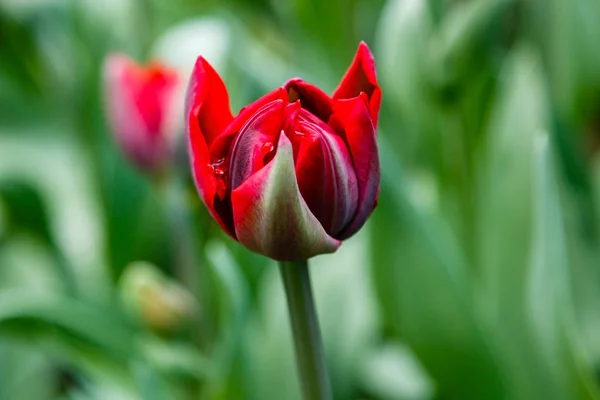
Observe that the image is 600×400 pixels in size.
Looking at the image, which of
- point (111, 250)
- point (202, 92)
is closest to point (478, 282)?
point (111, 250)

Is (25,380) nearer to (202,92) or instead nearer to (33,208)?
(33,208)

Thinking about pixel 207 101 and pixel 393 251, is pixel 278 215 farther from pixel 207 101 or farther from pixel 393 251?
pixel 393 251

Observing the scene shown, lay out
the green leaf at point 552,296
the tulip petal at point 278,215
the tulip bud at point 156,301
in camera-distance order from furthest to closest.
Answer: the tulip bud at point 156,301 < the green leaf at point 552,296 < the tulip petal at point 278,215

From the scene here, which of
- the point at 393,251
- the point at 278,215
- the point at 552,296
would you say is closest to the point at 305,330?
the point at 278,215

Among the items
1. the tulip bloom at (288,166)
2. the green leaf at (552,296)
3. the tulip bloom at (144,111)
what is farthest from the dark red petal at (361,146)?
the tulip bloom at (144,111)

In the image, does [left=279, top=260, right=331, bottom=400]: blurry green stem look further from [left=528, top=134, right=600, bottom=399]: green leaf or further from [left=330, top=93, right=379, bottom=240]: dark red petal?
[left=528, top=134, right=600, bottom=399]: green leaf

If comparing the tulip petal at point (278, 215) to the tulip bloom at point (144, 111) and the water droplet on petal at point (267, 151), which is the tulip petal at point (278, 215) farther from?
the tulip bloom at point (144, 111)
